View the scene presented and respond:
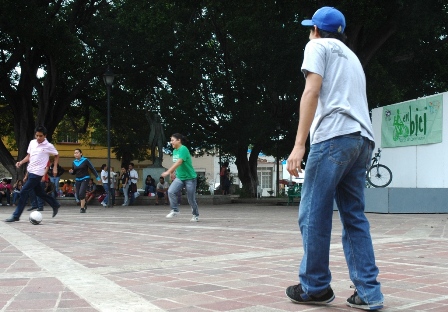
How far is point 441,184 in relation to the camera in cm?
1730

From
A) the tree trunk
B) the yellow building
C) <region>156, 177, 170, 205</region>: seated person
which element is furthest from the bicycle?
the yellow building

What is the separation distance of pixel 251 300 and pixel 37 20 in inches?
832

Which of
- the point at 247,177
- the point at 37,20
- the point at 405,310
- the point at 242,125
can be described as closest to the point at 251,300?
the point at 405,310

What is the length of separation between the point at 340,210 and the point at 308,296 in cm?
57

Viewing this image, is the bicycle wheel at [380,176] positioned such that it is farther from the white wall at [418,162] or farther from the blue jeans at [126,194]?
the blue jeans at [126,194]

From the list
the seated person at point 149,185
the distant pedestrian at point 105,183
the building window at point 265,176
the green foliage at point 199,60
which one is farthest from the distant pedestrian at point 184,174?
the building window at point 265,176

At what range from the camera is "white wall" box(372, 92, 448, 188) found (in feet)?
55.4

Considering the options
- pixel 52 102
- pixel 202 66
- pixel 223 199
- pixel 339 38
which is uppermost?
pixel 202 66

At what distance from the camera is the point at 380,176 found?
19000 millimetres

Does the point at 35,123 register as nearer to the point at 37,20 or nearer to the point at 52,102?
the point at 52,102

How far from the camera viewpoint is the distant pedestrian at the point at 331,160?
405 cm

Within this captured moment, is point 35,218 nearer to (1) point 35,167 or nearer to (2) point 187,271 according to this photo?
(1) point 35,167

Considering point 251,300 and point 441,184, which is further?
point 441,184

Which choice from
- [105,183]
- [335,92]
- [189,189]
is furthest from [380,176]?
[335,92]
